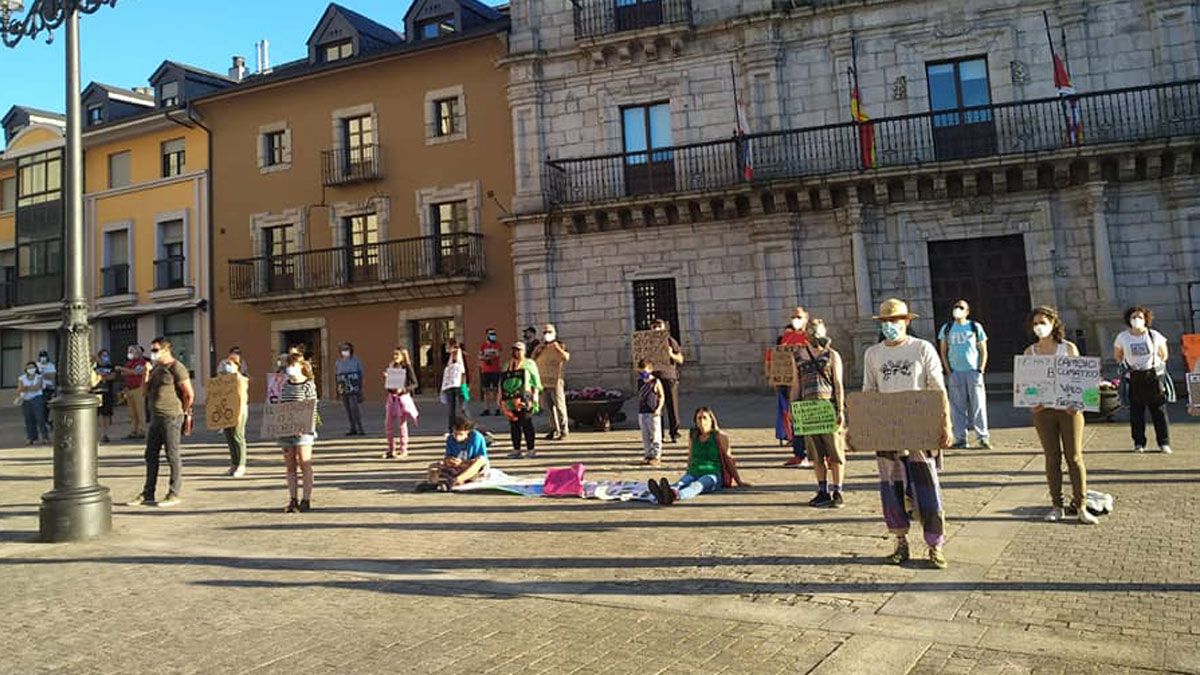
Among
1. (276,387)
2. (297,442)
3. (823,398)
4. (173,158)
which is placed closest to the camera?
(823,398)

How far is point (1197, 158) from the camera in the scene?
16.1 m

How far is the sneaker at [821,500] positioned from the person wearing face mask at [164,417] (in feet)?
22.3

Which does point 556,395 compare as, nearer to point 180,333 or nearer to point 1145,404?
point 1145,404

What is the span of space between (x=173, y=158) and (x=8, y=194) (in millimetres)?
9842

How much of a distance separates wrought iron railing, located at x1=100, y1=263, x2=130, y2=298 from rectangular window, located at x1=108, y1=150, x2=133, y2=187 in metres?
2.97

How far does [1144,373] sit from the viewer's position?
8.79 m

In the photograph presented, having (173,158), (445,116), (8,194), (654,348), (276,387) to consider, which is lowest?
(276,387)

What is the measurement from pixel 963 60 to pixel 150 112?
24.5 meters

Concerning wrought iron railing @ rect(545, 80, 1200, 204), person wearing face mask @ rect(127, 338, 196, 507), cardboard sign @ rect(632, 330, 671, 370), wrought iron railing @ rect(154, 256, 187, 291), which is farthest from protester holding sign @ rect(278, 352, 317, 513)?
wrought iron railing @ rect(154, 256, 187, 291)

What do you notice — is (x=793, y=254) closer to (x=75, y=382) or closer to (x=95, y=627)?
(x=75, y=382)

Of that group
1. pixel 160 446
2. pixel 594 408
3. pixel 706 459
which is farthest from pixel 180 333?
pixel 706 459

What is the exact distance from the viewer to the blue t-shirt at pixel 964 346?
9758 millimetres

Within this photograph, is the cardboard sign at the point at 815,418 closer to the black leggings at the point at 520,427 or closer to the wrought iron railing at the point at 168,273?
the black leggings at the point at 520,427

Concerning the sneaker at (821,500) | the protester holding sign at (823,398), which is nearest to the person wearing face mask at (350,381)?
the protester holding sign at (823,398)
